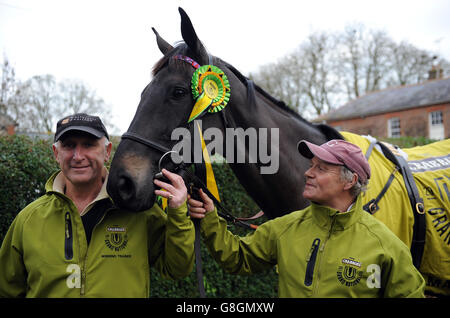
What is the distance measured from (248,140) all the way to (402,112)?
24.5 meters

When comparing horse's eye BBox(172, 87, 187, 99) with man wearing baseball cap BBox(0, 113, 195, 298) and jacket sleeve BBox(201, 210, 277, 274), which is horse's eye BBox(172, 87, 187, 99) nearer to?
man wearing baseball cap BBox(0, 113, 195, 298)

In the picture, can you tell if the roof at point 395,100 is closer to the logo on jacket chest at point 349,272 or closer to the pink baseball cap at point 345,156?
the pink baseball cap at point 345,156

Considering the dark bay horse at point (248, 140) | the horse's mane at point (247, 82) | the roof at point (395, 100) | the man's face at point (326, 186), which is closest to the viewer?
the man's face at point (326, 186)

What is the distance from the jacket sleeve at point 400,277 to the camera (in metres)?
1.60

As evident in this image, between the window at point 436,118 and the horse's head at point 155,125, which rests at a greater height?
the window at point 436,118

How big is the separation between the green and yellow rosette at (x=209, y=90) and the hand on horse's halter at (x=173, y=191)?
0.47 metres

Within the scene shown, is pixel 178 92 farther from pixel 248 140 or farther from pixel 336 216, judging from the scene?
pixel 336 216

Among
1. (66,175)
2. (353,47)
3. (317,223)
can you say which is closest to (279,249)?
(317,223)

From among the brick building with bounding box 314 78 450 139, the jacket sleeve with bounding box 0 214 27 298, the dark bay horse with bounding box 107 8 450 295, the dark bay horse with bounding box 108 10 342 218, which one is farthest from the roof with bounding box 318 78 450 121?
the jacket sleeve with bounding box 0 214 27 298

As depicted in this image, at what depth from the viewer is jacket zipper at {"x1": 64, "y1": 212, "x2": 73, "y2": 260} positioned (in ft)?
5.78

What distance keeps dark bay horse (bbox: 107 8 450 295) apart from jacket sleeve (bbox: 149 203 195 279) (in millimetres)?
188

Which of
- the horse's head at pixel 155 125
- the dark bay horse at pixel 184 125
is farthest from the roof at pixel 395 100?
the horse's head at pixel 155 125

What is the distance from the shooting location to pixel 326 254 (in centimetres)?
175

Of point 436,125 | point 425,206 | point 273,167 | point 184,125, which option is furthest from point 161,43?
point 436,125
